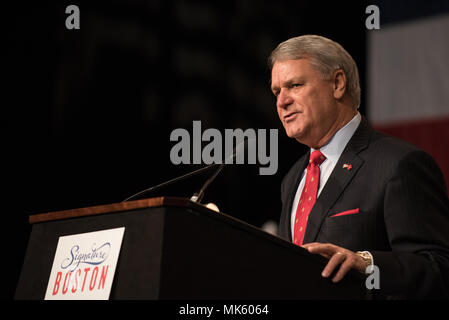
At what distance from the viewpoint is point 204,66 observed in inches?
151

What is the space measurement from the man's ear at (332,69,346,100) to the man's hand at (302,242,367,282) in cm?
79

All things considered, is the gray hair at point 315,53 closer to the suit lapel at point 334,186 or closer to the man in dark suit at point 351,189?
the man in dark suit at point 351,189

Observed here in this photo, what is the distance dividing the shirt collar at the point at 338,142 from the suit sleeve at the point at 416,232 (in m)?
0.30

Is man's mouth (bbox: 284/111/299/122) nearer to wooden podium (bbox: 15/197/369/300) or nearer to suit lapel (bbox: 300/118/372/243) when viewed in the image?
suit lapel (bbox: 300/118/372/243)

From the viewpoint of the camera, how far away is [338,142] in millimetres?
1961

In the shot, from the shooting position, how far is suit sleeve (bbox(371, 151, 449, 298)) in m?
Result: 1.47

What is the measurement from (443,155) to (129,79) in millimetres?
2122

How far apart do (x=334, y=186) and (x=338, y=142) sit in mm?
245

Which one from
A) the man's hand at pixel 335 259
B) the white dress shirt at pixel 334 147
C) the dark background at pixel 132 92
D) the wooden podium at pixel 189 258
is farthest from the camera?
the dark background at pixel 132 92

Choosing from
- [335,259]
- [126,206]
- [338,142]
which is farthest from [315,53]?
[126,206]

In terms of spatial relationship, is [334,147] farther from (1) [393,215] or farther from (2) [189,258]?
(2) [189,258]

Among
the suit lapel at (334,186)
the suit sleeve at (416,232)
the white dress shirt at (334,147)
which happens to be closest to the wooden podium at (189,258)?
the suit sleeve at (416,232)

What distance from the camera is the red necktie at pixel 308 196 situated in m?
1.82

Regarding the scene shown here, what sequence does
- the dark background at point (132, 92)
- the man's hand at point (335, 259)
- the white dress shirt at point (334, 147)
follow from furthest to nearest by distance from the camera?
the dark background at point (132, 92) < the white dress shirt at point (334, 147) < the man's hand at point (335, 259)
